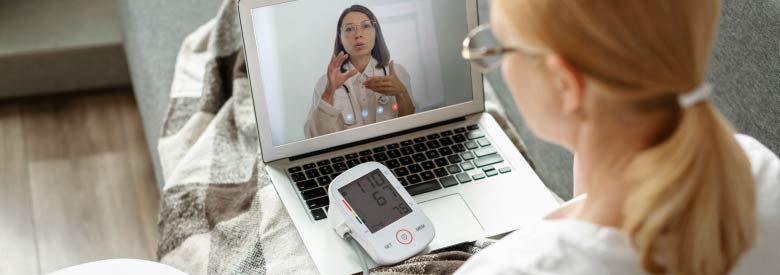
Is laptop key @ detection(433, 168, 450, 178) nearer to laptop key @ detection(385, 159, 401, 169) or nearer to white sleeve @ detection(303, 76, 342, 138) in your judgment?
laptop key @ detection(385, 159, 401, 169)

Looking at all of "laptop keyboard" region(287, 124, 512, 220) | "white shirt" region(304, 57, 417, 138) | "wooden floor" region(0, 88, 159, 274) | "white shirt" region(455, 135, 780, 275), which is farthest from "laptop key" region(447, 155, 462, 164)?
"wooden floor" region(0, 88, 159, 274)

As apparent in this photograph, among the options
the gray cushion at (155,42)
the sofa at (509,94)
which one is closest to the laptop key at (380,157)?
the sofa at (509,94)

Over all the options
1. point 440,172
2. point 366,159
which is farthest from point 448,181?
point 366,159

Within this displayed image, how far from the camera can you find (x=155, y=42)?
180cm

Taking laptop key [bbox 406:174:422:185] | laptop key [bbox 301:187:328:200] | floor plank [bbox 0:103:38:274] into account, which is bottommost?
floor plank [bbox 0:103:38:274]

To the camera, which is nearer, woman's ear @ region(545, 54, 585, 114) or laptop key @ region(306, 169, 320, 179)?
woman's ear @ region(545, 54, 585, 114)

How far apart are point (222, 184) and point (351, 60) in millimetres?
288

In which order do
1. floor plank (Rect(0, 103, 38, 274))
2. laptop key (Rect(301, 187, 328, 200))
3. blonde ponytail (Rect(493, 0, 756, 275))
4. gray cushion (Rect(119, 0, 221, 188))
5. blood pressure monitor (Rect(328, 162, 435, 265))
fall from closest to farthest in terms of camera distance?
blonde ponytail (Rect(493, 0, 756, 275)), blood pressure monitor (Rect(328, 162, 435, 265)), laptop key (Rect(301, 187, 328, 200)), gray cushion (Rect(119, 0, 221, 188)), floor plank (Rect(0, 103, 38, 274))

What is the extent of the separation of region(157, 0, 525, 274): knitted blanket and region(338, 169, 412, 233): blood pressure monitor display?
6cm

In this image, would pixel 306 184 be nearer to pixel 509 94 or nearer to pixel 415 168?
pixel 415 168

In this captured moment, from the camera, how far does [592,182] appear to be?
82 cm

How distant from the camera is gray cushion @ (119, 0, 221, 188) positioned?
1.68 meters

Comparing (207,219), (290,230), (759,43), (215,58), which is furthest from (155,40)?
(759,43)

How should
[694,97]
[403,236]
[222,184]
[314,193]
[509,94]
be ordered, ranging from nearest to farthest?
[694,97], [403,236], [314,193], [222,184], [509,94]
